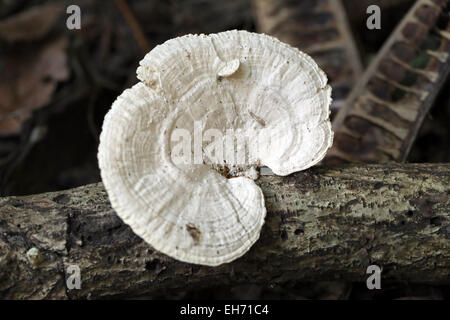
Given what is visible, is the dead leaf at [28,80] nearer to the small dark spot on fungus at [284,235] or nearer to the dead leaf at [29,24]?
the dead leaf at [29,24]

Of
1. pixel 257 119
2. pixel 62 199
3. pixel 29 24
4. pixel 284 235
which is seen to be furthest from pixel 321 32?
pixel 29 24

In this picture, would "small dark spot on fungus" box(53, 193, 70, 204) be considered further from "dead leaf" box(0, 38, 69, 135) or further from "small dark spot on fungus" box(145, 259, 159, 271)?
"dead leaf" box(0, 38, 69, 135)

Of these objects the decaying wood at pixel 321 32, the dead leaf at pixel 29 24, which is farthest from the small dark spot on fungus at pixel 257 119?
the dead leaf at pixel 29 24

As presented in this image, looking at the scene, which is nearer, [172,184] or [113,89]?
[172,184]

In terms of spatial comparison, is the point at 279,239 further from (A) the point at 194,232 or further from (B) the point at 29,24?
(B) the point at 29,24

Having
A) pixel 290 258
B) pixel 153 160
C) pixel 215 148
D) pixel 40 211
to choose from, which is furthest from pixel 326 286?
pixel 40 211

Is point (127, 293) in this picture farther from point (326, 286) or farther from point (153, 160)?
point (326, 286)
